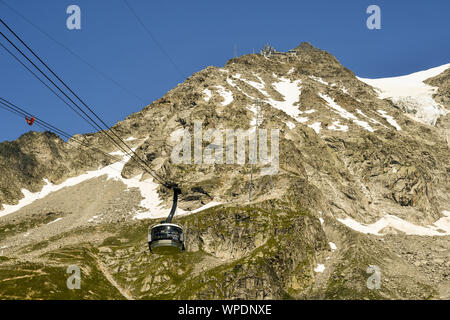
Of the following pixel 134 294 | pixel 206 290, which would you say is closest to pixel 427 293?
pixel 206 290

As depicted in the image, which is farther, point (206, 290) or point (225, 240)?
point (225, 240)

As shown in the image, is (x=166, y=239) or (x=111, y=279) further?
(x=111, y=279)

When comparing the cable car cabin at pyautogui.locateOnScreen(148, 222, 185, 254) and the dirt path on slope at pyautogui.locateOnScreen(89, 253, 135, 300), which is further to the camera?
the dirt path on slope at pyautogui.locateOnScreen(89, 253, 135, 300)

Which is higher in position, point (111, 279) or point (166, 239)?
point (111, 279)

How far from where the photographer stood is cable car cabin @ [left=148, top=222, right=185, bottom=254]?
212 ft

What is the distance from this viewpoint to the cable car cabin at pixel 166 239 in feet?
212

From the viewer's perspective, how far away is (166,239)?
6450 centimetres

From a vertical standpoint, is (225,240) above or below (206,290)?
above

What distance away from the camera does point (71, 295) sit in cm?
15375

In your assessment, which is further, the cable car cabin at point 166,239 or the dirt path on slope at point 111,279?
A: the dirt path on slope at point 111,279
